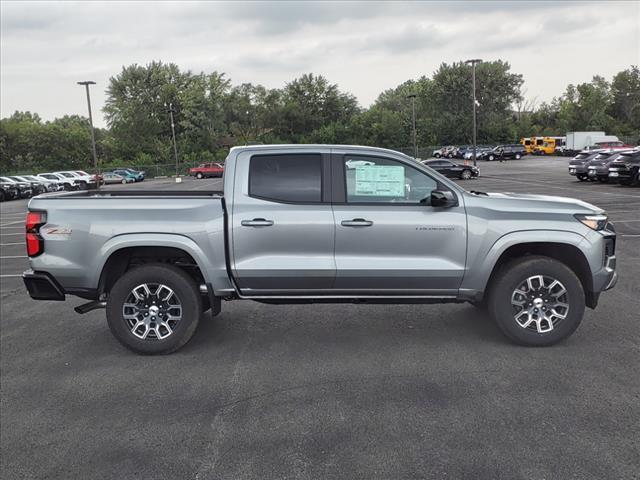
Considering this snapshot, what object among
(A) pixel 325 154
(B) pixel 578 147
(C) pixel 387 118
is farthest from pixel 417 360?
(C) pixel 387 118

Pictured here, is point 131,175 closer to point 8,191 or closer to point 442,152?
point 8,191

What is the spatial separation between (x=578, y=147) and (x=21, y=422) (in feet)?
211

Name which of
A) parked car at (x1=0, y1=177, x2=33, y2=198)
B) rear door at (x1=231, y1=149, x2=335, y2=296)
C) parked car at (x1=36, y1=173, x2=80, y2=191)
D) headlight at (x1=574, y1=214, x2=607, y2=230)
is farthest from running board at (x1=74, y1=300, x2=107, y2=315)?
parked car at (x1=36, y1=173, x2=80, y2=191)

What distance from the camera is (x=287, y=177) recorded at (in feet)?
17.3

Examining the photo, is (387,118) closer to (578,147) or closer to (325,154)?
(578,147)

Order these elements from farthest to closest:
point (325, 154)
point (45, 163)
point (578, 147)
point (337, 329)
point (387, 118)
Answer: point (387, 118) < point (45, 163) < point (578, 147) < point (337, 329) < point (325, 154)

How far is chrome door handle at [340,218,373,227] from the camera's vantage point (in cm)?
507

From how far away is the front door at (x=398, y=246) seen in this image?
16.7ft

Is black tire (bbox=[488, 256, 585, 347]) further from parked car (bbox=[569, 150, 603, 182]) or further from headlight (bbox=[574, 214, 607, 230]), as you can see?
parked car (bbox=[569, 150, 603, 182])

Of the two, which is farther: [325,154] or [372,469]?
[325,154]

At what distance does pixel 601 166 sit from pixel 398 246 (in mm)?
23841

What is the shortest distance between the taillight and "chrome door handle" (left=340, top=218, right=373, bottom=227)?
2761mm

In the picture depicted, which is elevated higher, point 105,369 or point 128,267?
point 128,267

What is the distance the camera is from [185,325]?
522 centimetres
